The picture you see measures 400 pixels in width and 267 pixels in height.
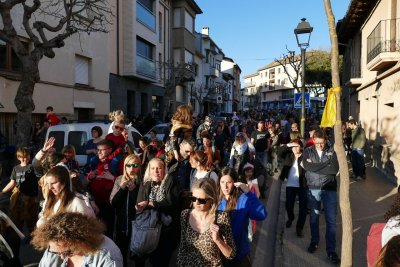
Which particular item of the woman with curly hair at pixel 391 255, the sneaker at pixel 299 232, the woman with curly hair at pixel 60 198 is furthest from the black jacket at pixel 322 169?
the woman with curly hair at pixel 391 255

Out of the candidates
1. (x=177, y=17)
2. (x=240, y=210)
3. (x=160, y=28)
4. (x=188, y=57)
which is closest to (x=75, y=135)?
(x=240, y=210)

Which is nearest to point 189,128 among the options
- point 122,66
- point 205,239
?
point 205,239

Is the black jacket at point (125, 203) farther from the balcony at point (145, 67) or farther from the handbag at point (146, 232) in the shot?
the balcony at point (145, 67)

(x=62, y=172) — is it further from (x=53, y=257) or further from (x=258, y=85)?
(x=258, y=85)

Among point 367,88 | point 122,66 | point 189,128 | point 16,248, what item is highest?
point 122,66

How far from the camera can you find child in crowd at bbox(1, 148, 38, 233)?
5500 millimetres

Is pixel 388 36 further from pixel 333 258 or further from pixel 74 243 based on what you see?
pixel 74 243

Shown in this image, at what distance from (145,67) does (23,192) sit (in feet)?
61.1

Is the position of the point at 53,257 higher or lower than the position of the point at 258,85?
lower

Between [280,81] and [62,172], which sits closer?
[62,172]

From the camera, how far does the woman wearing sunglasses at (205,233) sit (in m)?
3.02

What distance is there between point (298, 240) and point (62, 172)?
391cm

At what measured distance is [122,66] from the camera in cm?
2142

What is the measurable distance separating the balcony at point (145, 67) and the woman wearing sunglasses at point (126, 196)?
61.3 ft
